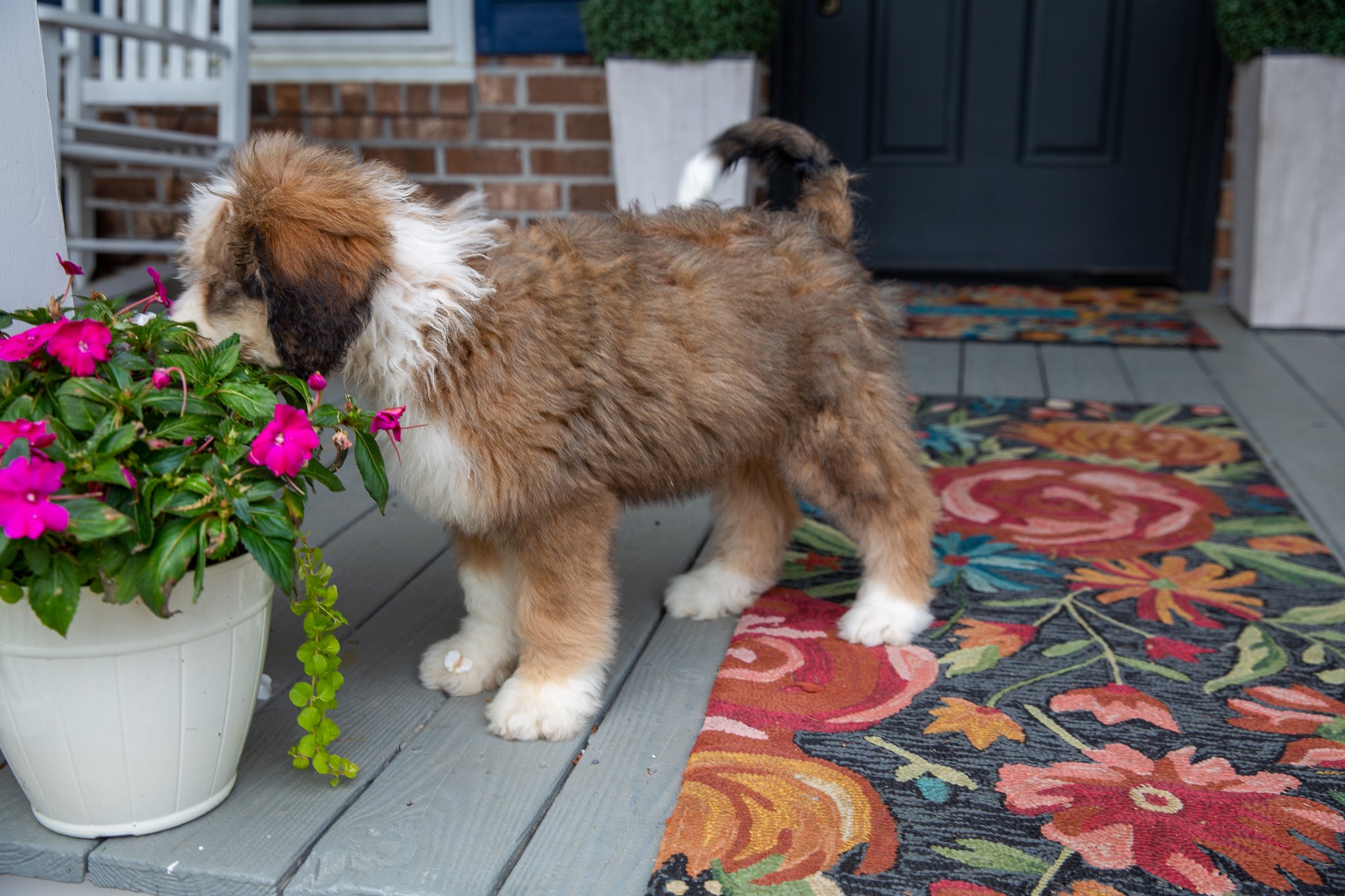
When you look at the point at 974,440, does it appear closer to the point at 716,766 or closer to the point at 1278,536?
the point at 1278,536

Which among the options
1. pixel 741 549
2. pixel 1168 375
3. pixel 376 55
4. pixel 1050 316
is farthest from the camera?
pixel 376 55

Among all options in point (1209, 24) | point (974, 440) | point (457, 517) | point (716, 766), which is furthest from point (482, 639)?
point (1209, 24)

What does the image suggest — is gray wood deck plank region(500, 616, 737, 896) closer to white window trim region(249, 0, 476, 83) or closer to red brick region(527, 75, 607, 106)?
red brick region(527, 75, 607, 106)

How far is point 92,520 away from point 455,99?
161 inches

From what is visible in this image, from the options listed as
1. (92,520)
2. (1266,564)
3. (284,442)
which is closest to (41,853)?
(92,520)

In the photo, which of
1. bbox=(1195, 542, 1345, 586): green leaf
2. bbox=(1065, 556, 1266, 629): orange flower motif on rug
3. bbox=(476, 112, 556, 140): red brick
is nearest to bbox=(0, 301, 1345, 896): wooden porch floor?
bbox=(1195, 542, 1345, 586): green leaf

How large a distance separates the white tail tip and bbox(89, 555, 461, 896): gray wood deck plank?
1.11 m

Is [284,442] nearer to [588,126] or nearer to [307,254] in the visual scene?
[307,254]

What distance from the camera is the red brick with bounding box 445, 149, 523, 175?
5156 mm

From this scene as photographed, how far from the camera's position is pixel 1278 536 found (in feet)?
9.21

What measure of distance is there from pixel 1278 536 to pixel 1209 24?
3.22 metres

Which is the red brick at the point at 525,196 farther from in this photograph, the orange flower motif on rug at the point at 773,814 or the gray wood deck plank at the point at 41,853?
the gray wood deck plank at the point at 41,853

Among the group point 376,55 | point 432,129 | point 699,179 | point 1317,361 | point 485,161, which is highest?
point 376,55

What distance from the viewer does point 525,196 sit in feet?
17.1
